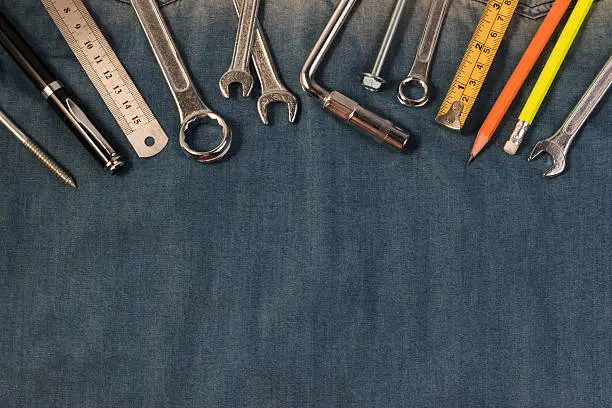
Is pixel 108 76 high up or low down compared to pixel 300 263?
up

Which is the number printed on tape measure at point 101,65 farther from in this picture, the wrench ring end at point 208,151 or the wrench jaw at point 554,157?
the wrench jaw at point 554,157

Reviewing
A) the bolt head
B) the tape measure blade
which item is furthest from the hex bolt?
the tape measure blade

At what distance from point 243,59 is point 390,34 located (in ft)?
0.88

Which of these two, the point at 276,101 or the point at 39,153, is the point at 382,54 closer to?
the point at 276,101

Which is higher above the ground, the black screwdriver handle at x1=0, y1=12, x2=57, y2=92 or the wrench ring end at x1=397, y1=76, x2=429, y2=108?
the black screwdriver handle at x1=0, y1=12, x2=57, y2=92

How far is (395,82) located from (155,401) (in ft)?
2.22

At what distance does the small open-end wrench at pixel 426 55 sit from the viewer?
1055mm

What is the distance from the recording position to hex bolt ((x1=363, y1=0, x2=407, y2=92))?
1046 mm

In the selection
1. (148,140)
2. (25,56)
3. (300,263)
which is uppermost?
(25,56)

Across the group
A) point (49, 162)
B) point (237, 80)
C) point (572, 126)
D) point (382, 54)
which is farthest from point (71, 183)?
point (572, 126)

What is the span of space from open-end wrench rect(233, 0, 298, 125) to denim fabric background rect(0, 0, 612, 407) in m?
0.02

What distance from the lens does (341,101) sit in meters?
1.01

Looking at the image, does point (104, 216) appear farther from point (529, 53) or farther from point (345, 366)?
point (529, 53)

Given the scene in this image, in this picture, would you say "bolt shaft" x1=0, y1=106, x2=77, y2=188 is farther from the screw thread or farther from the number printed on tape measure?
the number printed on tape measure
